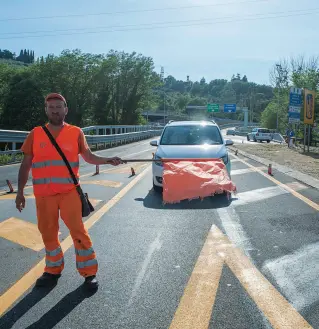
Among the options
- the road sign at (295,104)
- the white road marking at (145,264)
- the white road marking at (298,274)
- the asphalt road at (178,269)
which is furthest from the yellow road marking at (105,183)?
the road sign at (295,104)

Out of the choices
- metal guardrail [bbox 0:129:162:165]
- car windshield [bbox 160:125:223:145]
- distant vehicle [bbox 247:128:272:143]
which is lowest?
distant vehicle [bbox 247:128:272:143]

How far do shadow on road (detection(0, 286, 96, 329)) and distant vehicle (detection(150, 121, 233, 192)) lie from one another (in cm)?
542

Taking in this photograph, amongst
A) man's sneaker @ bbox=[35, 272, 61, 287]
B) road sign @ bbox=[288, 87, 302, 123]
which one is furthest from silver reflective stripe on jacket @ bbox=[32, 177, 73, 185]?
road sign @ bbox=[288, 87, 302, 123]

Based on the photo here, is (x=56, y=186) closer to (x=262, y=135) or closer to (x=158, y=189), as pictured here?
(x=158, y=189)

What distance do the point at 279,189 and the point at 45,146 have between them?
7262 mm

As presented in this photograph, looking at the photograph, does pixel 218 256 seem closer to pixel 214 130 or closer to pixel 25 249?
pixel 25 249

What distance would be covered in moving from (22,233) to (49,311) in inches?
109

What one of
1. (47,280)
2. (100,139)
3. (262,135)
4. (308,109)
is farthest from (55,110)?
(262,135)

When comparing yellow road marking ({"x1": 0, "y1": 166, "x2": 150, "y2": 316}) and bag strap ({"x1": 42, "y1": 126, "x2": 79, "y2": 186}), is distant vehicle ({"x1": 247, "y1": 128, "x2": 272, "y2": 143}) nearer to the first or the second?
yellow road marking ({"x1": 0, "y1": 166, "x2": 150, "y2": 316})

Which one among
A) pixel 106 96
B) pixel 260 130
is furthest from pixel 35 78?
pixel 260 130

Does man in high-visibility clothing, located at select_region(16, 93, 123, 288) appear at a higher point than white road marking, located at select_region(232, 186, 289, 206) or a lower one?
higher

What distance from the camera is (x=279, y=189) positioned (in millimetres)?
10141

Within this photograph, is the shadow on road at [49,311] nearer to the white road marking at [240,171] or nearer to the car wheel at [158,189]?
the car wheel at [158,189]

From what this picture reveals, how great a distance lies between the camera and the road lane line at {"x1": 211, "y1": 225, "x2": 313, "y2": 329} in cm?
335
